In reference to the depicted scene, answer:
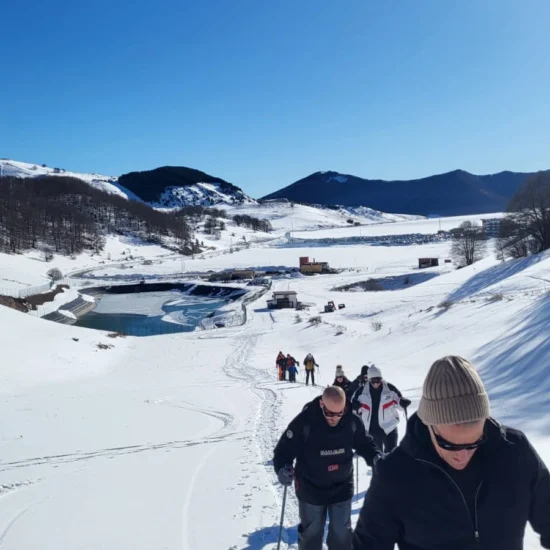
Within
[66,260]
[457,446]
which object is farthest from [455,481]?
[66,260]

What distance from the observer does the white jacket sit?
18.1ft

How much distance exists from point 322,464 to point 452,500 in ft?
6.43

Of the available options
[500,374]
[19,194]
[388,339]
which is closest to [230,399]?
[500,374]

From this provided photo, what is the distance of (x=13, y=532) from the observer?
5691mm

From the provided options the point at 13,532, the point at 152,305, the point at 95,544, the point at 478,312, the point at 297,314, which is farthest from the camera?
the point at 152,305

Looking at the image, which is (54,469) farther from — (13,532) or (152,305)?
(152,305)

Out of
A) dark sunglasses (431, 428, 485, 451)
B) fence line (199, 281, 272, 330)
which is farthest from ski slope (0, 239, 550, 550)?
fence line (199, 281, 272, 330)

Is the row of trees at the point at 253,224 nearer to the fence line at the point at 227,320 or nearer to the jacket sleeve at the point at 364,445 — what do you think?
the fence line at the point at 227,320

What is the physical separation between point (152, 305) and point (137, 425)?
47.6 metres

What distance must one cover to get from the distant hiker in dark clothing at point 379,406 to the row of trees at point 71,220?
302ft

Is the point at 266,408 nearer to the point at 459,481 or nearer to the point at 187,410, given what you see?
the point at 187,410

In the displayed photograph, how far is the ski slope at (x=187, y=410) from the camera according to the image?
5680mm

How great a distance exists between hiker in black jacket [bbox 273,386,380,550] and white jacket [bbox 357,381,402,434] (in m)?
1.62

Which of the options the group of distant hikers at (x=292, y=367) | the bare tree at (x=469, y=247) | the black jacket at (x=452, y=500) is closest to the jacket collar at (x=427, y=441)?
the black jacket at (x=452, y=500)
